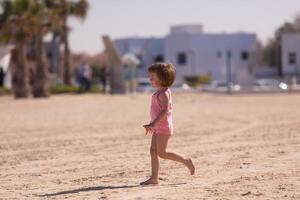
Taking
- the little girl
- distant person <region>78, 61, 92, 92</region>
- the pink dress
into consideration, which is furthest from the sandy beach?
distant person <region>78, 61, 92, 92</region>

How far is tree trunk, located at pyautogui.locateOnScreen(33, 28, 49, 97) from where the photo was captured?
3566cm

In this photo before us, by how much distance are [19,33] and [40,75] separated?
268cm

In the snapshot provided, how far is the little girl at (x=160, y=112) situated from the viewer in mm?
8164

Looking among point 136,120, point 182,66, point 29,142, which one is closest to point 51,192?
point 29,142

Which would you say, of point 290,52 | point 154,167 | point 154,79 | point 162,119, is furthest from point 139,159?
point 290,52

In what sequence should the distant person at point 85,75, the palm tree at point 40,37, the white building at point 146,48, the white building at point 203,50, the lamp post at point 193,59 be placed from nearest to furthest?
the palm tree at point 40,37 → the distant person at point 85,75 → the white building at point 203,50 → the lamp post at point 193,59 → the white building at point 146,48

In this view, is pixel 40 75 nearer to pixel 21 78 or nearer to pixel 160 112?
pixel 21 78

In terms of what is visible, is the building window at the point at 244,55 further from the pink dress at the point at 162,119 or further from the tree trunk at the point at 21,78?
the pink dress at the point at 162,119

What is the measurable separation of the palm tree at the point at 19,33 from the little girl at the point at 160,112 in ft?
88.2

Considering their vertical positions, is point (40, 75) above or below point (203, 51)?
below

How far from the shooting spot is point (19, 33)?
113 feet

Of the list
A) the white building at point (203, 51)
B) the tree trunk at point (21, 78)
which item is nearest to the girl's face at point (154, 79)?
the tree trunk at point (21, 78)

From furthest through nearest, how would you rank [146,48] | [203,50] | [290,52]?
[146,48] → [203,50] → [290,52]

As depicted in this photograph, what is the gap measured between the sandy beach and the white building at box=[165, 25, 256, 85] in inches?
2190
